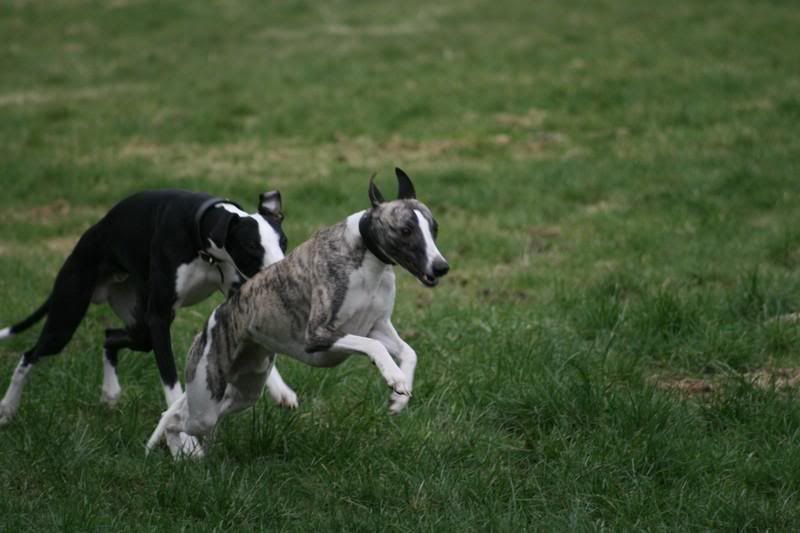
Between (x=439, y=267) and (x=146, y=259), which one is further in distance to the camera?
(x=146, y=259)

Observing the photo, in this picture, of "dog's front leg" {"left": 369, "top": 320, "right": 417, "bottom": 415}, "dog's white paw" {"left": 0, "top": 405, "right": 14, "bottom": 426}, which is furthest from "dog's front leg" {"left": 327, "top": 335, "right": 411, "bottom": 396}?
"dog's white paw" {"left": 0, "top": 405, "right": 14, "bottom": 426}

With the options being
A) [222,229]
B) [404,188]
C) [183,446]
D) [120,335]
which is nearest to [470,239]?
[120,335]

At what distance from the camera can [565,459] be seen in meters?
5.13

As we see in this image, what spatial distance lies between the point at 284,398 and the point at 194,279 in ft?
2.36

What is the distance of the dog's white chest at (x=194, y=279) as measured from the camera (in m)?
5.53

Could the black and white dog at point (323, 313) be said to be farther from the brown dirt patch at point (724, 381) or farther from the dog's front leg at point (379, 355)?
the brown dirt patch at point (724, 381)

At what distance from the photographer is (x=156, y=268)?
560 centimetres

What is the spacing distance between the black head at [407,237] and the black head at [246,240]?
771mm

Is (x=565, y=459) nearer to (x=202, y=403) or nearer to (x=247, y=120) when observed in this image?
(x=202, y=403)

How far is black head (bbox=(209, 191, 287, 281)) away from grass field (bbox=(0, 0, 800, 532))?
2.50 feet

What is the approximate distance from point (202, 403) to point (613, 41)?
12168mm

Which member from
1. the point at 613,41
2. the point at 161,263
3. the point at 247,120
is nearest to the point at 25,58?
the point at 247,120

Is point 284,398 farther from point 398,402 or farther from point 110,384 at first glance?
point 398,402

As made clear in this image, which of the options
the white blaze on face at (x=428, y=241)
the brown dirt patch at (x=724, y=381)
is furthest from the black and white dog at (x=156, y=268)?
the brown dirt patch at (x=724, y=381)
